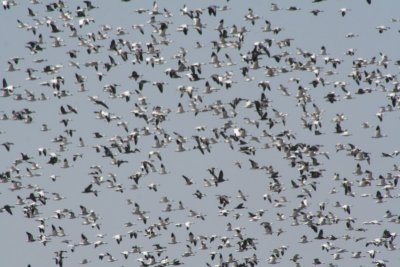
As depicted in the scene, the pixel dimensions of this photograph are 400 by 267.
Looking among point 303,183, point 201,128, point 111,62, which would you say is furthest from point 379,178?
point 111,62

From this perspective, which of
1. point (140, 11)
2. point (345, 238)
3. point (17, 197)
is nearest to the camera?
point (140, 11)

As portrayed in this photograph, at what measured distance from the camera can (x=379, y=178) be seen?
127 metres

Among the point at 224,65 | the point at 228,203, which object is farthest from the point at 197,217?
the point at 224,65

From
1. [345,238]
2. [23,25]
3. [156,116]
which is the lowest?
[345,238]

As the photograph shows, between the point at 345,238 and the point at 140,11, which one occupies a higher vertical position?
the point at 140,11

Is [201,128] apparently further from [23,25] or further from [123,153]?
[23,25]

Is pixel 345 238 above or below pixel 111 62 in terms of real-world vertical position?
below

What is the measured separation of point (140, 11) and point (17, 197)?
16637 mm

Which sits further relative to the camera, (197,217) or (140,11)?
(197,217)

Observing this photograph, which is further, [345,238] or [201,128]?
[345,238]

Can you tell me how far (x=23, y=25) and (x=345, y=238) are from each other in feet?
94.6

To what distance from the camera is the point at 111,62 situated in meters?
119

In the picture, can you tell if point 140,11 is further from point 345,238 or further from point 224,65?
point 345,238

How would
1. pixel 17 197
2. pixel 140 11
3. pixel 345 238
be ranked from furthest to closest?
pixel 345 238, pixel 17 197, pixel 140 11
